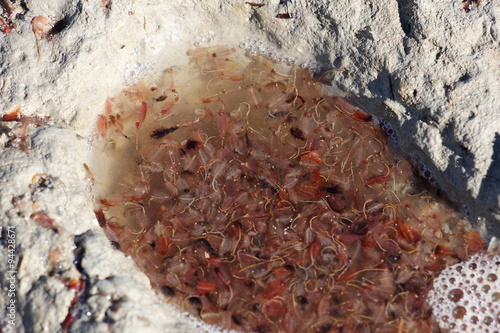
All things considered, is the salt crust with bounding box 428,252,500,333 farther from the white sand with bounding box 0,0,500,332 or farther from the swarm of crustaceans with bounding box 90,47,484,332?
the white sand with bounding box 0,0,500,332

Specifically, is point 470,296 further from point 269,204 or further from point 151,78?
point 151,78

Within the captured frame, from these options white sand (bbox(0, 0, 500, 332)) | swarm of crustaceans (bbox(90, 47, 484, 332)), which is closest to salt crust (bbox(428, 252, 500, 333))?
swarm of crustaceans (bbox(90, 47, 484, 332))

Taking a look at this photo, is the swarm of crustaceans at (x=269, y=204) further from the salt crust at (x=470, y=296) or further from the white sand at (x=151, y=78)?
the white sand at (x=151, y=78)

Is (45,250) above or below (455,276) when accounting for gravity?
above

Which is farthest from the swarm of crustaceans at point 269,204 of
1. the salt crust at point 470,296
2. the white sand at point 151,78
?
the white sand at point 151,78

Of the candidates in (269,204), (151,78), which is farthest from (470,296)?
(151,78)

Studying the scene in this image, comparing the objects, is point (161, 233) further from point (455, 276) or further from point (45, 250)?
point (455, 276)

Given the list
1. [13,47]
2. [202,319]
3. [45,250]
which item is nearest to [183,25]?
[13,47]
